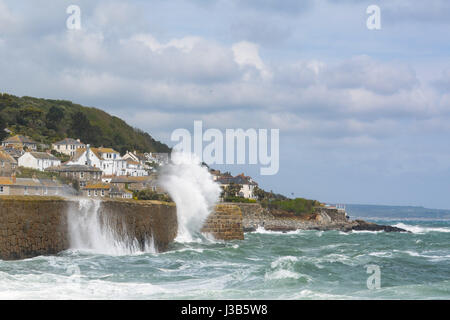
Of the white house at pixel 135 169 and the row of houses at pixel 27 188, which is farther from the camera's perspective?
the white house at pixel 135 169

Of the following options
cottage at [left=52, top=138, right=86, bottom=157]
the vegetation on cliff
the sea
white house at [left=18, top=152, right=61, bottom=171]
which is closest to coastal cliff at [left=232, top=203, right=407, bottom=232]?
the vegetation on cliff

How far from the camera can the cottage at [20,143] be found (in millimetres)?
84438

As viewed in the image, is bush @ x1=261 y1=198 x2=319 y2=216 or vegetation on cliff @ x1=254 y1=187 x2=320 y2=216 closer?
vegetation on cliff @ x1=254 y1=187 x2=320 y2=216

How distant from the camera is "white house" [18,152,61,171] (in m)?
75.7

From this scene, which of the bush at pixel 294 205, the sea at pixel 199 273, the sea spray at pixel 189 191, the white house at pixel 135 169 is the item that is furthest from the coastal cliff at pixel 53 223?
the white house at pixel 135 169

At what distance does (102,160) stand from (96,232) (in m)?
66.9

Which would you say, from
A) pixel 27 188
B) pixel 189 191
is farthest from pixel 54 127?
pixel 189 191

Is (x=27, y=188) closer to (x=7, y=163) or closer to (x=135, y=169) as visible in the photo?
(x=7, y=163)

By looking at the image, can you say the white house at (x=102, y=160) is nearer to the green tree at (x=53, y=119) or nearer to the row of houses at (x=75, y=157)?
the row of houses at (x=75, y=157)

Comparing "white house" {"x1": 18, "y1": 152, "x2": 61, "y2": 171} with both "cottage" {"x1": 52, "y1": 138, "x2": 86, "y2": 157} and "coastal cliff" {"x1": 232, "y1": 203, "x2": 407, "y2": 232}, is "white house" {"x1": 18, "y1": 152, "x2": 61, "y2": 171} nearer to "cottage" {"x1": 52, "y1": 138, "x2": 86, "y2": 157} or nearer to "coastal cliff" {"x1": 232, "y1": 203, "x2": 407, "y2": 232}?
"cottage" {"x1": 52, "y1": 138, "x2": 86, "y2": 157}

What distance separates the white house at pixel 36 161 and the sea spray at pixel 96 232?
169 feet

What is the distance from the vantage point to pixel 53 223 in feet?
69.8

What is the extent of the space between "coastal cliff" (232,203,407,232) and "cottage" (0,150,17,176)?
22366 mm
